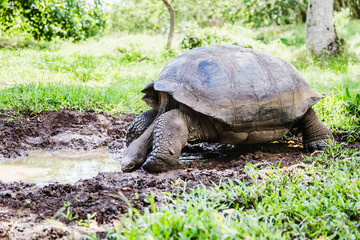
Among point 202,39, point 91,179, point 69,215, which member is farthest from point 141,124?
→ point 202,39

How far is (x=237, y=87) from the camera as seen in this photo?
3891mm

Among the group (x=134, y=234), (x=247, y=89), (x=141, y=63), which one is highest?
(x=247, y=89)

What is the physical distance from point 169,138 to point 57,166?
1.36 m

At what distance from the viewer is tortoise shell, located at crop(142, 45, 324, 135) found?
381cm

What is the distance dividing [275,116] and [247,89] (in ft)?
1.61

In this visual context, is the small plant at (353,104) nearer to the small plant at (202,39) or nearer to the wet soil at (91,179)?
the wet soil at (91,179)

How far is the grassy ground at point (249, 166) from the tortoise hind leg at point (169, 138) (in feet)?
2.51

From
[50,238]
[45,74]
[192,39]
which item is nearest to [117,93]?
[45,74]

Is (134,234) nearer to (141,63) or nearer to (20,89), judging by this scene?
(20,89)

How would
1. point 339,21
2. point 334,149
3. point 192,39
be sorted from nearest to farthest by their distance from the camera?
point 334,149 → point 192,39 → point 339,21

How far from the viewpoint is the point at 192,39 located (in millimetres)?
12492

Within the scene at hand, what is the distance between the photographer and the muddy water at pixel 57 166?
3711mm

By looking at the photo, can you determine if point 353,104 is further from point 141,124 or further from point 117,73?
point 117,73

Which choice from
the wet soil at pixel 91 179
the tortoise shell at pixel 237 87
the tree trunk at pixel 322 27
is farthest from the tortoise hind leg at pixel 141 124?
the tree trunk at pixel 322 27
